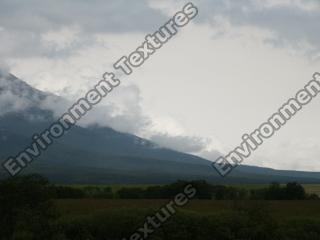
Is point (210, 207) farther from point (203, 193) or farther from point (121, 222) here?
point (203, 193)

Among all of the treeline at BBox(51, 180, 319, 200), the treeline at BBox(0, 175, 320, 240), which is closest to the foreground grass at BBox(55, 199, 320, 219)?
the treeline at BBox(0, 175, 320, 240)

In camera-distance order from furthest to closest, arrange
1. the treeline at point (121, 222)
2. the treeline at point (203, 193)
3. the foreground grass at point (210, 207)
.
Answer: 1. the treeline at point (203, 193)
2. the foreground grass at point (210, 207)
3. the treeline at point (121, 222)

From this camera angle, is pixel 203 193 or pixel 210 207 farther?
pixel 203 193

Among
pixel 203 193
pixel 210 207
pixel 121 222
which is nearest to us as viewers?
pixel 121 222

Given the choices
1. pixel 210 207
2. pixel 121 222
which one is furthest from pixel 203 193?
pixel 121 222

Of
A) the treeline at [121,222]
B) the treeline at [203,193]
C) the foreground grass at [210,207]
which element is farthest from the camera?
the treeline at [203,193]

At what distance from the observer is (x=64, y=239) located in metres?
36.3

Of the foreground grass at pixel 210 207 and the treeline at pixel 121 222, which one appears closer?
the treeline at pixel 121 222

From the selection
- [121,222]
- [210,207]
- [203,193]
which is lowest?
[203,193]

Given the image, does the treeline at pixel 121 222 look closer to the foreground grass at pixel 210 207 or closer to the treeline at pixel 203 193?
the foreground grass at pixel 210 207

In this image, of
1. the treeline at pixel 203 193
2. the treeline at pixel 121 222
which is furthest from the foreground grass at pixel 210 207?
the treeline at pixel 203 193

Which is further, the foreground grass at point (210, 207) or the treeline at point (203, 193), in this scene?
the treeline at point (203, 193)

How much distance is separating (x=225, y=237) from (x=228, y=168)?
661 cm

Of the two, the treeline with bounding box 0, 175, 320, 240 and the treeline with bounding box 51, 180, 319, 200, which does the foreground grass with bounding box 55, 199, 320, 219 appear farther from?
the treeline with bounding box 51, 180, 319, 200
